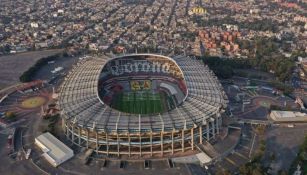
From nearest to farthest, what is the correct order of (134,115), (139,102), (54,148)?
1. (54,148)
2. (134,115)
3. (139,102)

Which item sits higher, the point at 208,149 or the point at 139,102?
the point at 208,149

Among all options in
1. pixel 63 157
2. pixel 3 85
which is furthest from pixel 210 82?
pixel 3 85

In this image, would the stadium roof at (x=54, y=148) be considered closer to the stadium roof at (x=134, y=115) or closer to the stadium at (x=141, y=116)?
the stadium at (x=141, y=116)

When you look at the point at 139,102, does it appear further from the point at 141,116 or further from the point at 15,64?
the point at 15,64

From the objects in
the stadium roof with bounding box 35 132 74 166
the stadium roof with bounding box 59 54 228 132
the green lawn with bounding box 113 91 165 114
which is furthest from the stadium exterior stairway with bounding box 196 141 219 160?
the stadium roof with bounding box 35 132 74 166

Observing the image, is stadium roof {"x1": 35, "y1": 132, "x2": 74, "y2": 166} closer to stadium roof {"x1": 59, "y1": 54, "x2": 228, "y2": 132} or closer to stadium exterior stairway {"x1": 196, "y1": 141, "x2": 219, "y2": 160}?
stadium roof {"x1": 59, "y1": 54, "x2": 228, "y2": 132}

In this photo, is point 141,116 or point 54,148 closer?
point 54,148

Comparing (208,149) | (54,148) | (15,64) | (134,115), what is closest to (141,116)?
(134,115)
